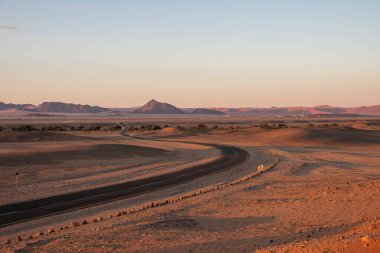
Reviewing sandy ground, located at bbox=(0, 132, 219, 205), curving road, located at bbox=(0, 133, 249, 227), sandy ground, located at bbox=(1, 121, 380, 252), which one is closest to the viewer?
sandy ground, located at bbox=(1, 121, 380, 252)

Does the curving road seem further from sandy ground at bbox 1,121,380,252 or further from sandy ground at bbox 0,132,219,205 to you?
sandy ground at bbox 1,121,380,252

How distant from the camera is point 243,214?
70.3ft

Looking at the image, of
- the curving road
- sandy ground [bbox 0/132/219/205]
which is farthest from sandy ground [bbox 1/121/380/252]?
sandy ground [bbox 0/132/219/205]

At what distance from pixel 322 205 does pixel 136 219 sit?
351 inches

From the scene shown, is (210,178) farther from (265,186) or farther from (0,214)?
(0,214)

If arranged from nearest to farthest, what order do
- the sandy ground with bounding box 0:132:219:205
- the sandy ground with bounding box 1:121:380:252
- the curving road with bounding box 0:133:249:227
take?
the sandy ground with bounding box 1:121:380:252 → the curving road with bounding box 0:133:249:227 → the sandy ground with bounding box 0:132:219:205

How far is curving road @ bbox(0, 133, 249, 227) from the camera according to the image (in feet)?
75.4

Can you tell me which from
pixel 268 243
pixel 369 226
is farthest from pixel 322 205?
pixel 268 243

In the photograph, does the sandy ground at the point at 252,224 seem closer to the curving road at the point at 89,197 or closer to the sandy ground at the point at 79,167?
the curving road at the point at 89,197

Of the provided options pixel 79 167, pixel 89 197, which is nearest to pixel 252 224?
pixel 89 197

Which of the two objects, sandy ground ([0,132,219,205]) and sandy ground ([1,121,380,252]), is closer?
sandy ground ([1,121,380,252])

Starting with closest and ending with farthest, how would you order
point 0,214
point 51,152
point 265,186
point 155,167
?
A: point 0,214 < point 265,186 < point 155,167 < point 51,152

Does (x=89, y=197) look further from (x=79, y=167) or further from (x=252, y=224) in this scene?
(x=79, y=167)

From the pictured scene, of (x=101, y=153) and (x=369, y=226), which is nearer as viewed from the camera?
(x=369, y=226)
